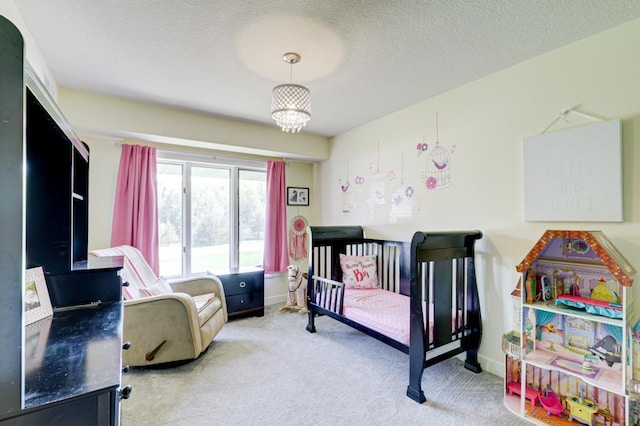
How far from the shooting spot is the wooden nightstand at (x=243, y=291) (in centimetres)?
347

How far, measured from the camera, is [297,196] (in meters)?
4.41

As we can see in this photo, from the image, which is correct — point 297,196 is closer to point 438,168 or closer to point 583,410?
point 438,168

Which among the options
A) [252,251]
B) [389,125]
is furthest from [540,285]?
[252,251]

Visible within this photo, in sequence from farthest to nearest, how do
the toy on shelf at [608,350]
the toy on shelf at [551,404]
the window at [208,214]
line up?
1. the window at [208,214]
2. the toy on shelf at [551,404]
3. the toy on shelf at [608,350]

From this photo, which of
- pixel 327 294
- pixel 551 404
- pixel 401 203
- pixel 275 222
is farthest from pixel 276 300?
pixel 551 404

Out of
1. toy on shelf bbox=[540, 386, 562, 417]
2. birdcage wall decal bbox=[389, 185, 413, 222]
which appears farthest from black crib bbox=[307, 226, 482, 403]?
toy on shelf bbox=[540, 386, 562, 417]

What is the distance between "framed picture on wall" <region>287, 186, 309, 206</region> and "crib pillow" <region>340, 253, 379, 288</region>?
1385mm

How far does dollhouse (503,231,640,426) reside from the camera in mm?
1587

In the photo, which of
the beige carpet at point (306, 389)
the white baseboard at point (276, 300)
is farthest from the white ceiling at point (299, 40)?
the white baseboard at point (276, 300)

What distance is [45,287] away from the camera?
1.53 m

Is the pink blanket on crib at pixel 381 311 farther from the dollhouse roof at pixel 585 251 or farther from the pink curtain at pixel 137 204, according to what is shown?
the pink curtain at pixel 137 204

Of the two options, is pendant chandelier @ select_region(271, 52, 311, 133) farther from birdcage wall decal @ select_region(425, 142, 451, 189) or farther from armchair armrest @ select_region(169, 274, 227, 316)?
armchair armrest @ select_region(169, 274, 227, 316)

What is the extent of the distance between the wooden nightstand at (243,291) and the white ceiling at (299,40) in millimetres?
2046

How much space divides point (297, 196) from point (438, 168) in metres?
2.21
